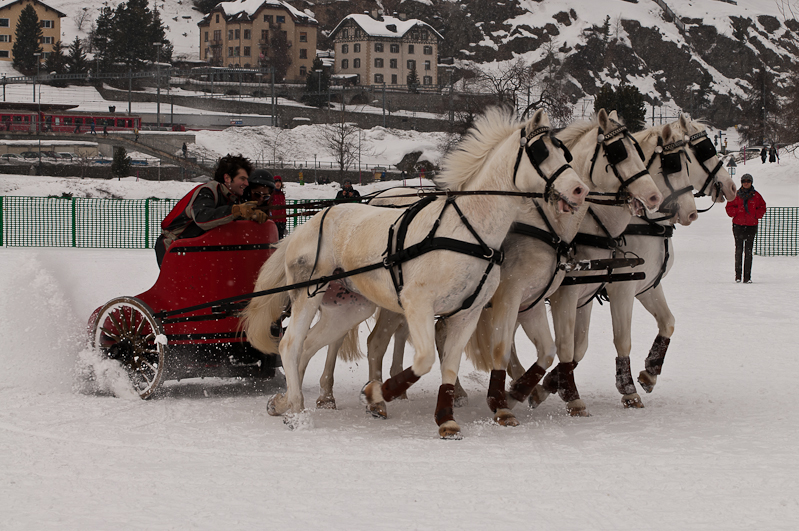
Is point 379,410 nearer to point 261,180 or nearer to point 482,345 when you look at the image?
point 482,345

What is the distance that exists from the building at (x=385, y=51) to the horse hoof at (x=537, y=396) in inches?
3970

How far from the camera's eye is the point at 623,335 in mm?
7207

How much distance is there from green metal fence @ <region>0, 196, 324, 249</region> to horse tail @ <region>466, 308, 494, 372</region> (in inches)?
794

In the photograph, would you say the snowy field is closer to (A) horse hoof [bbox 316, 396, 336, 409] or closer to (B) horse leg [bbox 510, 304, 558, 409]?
(A) horse hoof [bbox 316, 396, 336, 409]

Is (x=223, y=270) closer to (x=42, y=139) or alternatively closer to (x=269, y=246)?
(x=269, y=246)

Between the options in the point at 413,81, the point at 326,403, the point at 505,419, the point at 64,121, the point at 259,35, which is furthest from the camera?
the point at 259,35

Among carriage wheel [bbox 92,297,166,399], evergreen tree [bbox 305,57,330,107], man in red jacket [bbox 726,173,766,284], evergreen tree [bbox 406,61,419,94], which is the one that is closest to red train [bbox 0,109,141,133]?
evergreen tree [bbox 305,57,330,107]

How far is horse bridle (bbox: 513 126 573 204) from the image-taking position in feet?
19.0

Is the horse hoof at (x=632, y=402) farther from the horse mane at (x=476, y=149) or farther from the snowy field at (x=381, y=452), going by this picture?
the horse mane at (x=476, y=149)

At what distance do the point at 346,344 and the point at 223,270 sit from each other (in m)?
1.25

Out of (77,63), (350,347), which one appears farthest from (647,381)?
(77,63)

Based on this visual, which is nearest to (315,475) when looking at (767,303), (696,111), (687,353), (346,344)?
(346,344)

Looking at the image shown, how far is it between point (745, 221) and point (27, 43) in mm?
98538

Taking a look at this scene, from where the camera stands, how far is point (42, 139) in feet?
216
